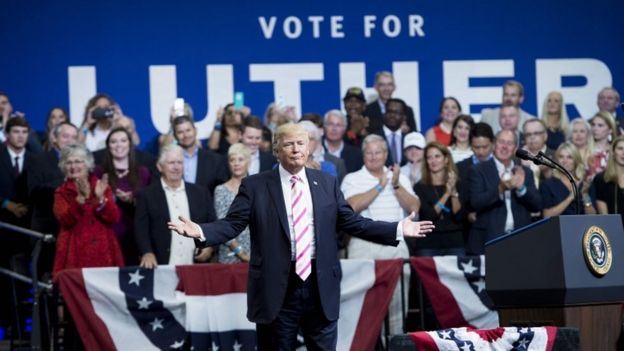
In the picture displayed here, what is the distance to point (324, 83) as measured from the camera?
38.6ft

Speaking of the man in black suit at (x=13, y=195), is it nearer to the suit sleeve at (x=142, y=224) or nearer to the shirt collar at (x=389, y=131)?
the suit sleeve at (x=142, y=224)

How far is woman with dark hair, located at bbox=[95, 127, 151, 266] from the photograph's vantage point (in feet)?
29.4

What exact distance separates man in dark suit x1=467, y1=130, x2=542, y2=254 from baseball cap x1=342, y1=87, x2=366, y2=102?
2.09 meters

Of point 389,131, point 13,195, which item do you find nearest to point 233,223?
point 13,195

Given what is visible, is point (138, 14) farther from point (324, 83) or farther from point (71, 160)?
point (71, 160)

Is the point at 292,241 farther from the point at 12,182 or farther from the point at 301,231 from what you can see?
the point at 12,182

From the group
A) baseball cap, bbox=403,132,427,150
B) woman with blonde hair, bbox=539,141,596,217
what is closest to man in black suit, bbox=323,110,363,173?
baseball cap, bbox=403,132,427,150

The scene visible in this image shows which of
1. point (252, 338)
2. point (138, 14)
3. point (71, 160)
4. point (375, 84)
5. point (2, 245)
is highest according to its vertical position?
point (138, 14)

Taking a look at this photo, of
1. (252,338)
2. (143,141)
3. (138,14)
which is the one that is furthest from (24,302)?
(138,14)

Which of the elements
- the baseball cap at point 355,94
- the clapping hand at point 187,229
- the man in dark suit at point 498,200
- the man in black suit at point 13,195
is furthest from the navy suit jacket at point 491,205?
the clapping hand at point 187,229

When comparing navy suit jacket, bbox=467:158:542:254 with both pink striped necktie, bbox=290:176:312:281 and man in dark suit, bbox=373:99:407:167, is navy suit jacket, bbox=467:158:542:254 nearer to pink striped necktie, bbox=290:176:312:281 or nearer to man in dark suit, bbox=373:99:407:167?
man in dark suit, bbox=373:99:407:167

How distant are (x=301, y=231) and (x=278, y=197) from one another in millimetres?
229

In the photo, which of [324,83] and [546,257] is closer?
[546,257]

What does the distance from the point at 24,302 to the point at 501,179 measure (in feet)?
13.6
